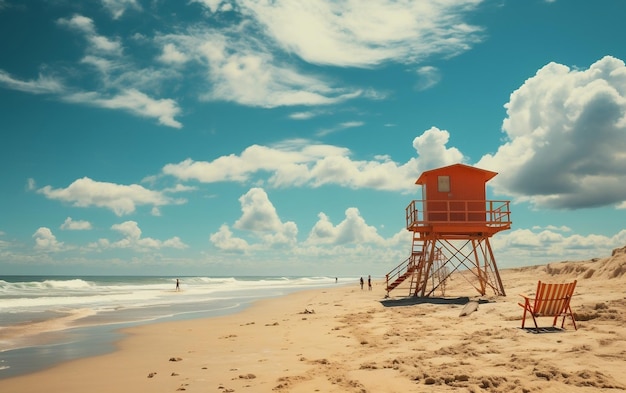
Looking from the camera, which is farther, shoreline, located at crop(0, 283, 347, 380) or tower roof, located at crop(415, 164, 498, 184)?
tower roof, located at crop(415, 164, 498, 184)

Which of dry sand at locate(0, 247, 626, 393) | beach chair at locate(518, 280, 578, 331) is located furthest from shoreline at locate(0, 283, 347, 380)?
beach chair at locate(518, 280, 578, 331)

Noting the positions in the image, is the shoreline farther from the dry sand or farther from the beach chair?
the beach chair

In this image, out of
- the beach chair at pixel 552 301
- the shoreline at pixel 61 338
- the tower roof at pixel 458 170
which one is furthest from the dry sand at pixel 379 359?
the tower roof at pixel 458 170

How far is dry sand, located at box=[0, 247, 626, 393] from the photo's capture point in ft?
22.9

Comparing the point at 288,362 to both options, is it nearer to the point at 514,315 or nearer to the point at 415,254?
the point at 514,315

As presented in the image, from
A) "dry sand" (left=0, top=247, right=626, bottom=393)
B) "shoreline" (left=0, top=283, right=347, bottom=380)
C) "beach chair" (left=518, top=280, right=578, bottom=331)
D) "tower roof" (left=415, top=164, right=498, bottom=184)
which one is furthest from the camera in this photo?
"tower roof" (left=415, top=164, right=498, bottom=184)

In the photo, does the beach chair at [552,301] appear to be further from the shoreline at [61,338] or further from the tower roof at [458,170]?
the tower roof at [458,170]

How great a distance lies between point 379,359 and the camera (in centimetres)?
902

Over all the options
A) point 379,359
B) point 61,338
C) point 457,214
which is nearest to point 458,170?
point 457,214

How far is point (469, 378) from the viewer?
22.8 feet

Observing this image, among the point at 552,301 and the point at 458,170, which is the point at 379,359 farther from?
the point at 458,170

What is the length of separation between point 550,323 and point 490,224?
11.0 metres

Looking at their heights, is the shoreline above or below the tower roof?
below

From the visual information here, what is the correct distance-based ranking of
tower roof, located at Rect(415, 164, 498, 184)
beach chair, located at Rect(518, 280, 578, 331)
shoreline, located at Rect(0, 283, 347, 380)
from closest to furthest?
1. shoreline, located at Rect(0, 283, 347, 380)
2. beach chair, located at Rect(518, 280, 578, 331)
3. tower roof, located at Rect(415, 164, 498, 184)
